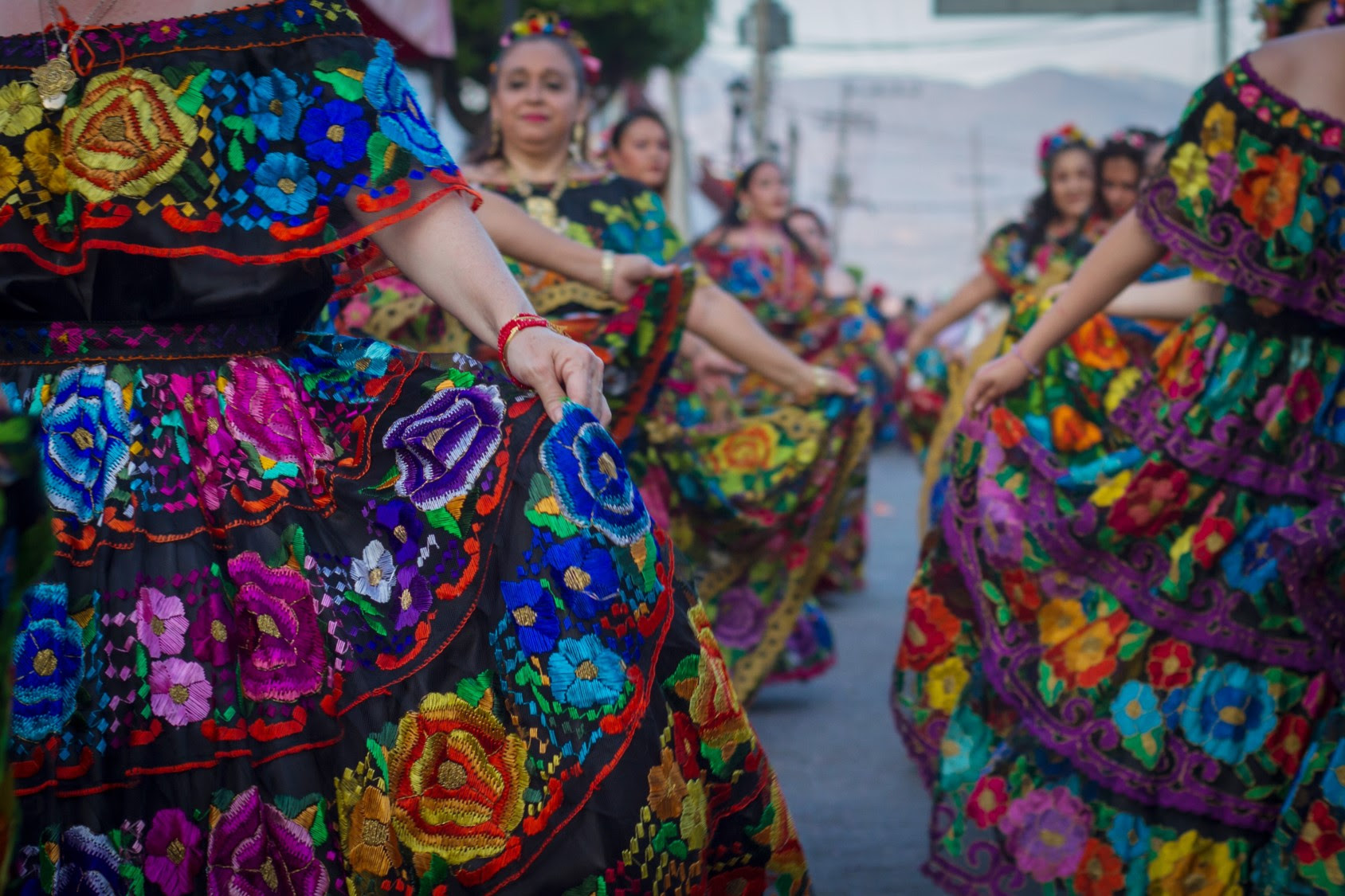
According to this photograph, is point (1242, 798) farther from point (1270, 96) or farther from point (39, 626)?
point (39, 626)

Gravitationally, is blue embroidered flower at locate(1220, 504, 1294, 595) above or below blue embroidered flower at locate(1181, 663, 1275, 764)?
above

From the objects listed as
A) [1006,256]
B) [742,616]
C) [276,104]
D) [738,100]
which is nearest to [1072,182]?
[1006,256]

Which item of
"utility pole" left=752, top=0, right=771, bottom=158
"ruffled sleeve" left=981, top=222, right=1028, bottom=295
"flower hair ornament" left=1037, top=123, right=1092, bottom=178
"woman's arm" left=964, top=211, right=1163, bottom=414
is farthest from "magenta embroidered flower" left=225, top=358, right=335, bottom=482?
"utility pole" left=752, top=0, right=771, bottom=158

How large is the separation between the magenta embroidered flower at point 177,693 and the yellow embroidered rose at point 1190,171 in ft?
6.76

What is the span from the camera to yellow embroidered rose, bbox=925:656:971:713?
3.70 m

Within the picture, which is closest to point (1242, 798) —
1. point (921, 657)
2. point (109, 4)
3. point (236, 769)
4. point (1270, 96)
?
point (921, 657)

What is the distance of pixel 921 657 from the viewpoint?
12.4ft

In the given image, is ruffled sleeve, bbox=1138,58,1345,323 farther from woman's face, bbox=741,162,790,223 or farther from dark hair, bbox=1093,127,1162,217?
woman's face, bbox=741,162,790,223

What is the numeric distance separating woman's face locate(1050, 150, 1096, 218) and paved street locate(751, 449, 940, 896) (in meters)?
2.03

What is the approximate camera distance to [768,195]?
30.3 ft

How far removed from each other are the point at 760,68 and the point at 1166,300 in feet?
76.6

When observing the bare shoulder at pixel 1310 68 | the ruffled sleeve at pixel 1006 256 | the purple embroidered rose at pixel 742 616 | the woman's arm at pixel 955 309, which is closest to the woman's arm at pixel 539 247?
the bare shoulder at pixel 1310 68

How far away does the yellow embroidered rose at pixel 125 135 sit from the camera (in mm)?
2201

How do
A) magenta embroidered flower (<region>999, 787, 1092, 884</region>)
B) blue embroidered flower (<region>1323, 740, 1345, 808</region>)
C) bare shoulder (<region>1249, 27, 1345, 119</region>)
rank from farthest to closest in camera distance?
1. magenta embroidered flower (<region>999, 787, 1092, 884</region>)
2. bare shoulder (<region>1249, 27, 1345, 119</region>)
3. blue embroidered flower (<region>1323, 740, 1345, 808</region>)
